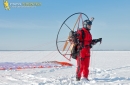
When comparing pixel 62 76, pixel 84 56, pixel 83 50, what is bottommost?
pixel 62 76

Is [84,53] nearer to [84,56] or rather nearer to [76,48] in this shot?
[84,56]

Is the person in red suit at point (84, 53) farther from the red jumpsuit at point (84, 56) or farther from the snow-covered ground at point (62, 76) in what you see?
the snow-covered ground at point (62, 76)

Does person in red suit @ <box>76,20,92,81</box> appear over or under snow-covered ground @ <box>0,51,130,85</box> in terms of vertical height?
over

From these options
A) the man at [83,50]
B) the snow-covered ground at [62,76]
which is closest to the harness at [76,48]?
the man at [83,50]

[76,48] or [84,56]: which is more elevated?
[76,48]

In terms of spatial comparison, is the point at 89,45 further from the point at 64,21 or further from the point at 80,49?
the point at 64,21

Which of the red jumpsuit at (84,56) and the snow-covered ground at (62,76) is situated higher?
the red jumpsuit at (84,56)

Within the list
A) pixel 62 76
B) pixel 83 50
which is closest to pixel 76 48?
pixel 83 50

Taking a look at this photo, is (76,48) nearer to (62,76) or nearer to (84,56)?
(84,56)

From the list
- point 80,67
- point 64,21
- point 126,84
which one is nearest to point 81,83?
point 80,67

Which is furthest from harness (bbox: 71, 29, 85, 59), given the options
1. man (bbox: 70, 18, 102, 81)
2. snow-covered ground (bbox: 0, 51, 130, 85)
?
snow-covered ground (bbox: 0, 51, 130, 85)

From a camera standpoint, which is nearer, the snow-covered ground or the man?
the snow-covered ground

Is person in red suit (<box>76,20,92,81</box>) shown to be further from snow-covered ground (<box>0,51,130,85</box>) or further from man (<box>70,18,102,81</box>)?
snow-covered ground (<box>0,51,130,85</box>)

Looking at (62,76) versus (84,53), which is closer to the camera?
(84,53)
